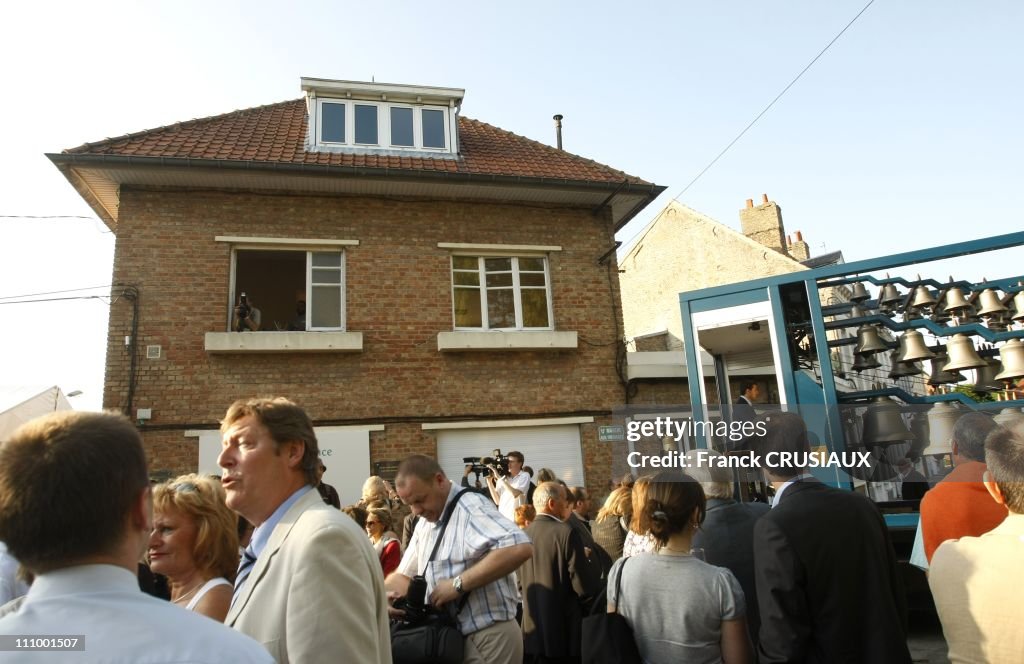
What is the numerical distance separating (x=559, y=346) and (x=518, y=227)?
2513 millimetres

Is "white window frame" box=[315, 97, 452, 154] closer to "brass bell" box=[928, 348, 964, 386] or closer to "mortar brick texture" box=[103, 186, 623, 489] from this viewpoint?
"mortar brick texture" box=[103, 186, 623, 489]

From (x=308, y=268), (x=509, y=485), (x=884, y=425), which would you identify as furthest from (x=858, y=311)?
(x=308, y=268)

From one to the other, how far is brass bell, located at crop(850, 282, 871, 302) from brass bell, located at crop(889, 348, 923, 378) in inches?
22.2

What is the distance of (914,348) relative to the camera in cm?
539

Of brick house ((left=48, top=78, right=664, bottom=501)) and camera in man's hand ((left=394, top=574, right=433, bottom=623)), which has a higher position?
brick house ((left=48, top=78, right=664, bottom=501))

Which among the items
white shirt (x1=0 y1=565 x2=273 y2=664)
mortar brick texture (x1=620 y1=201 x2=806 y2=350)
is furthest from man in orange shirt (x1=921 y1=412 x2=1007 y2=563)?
mortar brick texture (x1=620 y1=201 x2=806 y2=350)

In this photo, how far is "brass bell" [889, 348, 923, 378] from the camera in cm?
548

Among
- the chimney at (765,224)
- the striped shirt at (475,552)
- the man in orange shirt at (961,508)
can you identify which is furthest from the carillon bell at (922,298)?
the chimney at (765,224)

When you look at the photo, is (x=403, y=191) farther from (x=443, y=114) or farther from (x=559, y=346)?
(x=559, y=346)

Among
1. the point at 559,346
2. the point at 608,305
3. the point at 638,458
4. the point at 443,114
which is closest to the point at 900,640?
the point at 638,458

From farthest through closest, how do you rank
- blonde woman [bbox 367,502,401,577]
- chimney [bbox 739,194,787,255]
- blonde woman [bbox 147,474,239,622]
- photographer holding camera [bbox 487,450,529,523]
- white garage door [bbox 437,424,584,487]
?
chimney [bbox 739,194,787,255]
white garage door [bbox 437,424,584,487]
photographer holding camera [bbox 487,450,529,523]
blonde woman [bbox 367,502,401,577]
blonde woman [bbox 147,474,239,622]

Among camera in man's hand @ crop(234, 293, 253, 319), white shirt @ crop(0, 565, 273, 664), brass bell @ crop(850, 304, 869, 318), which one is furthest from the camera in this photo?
camera in man's hand @ crop(234, 293, 253, 319)

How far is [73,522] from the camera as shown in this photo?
125 centimetres

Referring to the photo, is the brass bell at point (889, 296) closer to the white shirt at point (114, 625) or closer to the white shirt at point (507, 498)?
the white shirt at point (507, 498)
